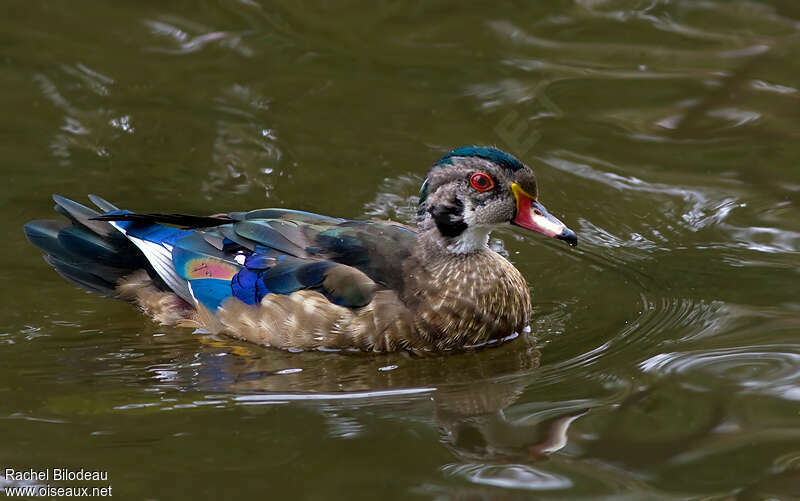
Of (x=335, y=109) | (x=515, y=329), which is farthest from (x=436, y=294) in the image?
(x=335, y=109)

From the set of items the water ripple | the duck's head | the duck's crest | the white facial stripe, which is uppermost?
the duck's crest

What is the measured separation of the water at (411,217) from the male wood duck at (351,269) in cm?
21

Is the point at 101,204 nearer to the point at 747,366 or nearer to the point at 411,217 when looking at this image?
the point at 411,217

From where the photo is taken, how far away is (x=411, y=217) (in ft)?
29.9

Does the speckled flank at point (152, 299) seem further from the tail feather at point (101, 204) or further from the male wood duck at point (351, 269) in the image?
the tail feather at point (101, 204)

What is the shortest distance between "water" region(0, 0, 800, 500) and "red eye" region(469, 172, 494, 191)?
3.40 ft

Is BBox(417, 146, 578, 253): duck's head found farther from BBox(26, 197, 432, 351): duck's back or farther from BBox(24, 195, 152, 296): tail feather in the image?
BBox(24, 195, 152, 296): tail feather

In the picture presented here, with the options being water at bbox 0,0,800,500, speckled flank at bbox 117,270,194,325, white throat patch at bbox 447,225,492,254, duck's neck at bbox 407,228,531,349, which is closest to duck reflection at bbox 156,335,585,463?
water at bbox 0,0,800,500

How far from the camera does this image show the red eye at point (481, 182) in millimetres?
7227

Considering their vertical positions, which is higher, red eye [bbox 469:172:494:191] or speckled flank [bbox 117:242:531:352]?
red eye [bbox 469:172:494:191]

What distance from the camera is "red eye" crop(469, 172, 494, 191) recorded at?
7227mm

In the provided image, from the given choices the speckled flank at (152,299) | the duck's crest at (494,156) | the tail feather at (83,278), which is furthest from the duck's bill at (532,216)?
the tail feather at (83,278)

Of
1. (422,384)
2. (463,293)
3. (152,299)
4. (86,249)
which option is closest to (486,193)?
(463,293)

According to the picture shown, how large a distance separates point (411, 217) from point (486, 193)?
1929mm
